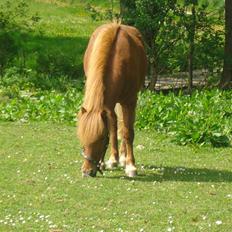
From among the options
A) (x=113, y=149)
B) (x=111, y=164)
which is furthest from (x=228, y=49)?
(x=111, y=164)

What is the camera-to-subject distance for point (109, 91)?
9.01 metres

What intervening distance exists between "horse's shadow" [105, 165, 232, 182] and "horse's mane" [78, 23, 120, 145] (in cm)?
91

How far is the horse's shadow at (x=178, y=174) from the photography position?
30.5 feet

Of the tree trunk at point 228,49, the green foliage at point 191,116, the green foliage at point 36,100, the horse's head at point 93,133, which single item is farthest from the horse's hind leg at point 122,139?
the tree trunk at point 228,49

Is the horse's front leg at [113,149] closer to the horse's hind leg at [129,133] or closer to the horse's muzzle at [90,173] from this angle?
the horse's hind leg at [129,133]

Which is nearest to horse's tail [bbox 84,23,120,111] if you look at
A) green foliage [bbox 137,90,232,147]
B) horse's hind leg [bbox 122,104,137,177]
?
horse's hind leg [bbox 122,104,137,177]

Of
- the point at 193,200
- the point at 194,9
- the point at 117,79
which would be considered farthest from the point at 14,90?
the point at 193,200

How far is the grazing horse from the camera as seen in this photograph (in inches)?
342

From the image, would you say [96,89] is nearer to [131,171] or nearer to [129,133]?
[129,133]

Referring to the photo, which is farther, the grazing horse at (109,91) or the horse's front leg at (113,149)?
the horse's front leg at (113,149)

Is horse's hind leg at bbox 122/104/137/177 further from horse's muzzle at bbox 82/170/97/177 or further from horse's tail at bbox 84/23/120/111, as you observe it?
horse's tail at bbox 84/23/120/111

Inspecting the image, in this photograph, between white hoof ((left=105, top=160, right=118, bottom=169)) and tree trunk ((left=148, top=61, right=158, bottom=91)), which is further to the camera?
tree trunk ((left=148, top=61, right=158, bottom=91))

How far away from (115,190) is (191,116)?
422 cm

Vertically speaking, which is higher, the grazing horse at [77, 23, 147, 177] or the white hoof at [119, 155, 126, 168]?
the grazing horse at [77, 23, 147, 177]
